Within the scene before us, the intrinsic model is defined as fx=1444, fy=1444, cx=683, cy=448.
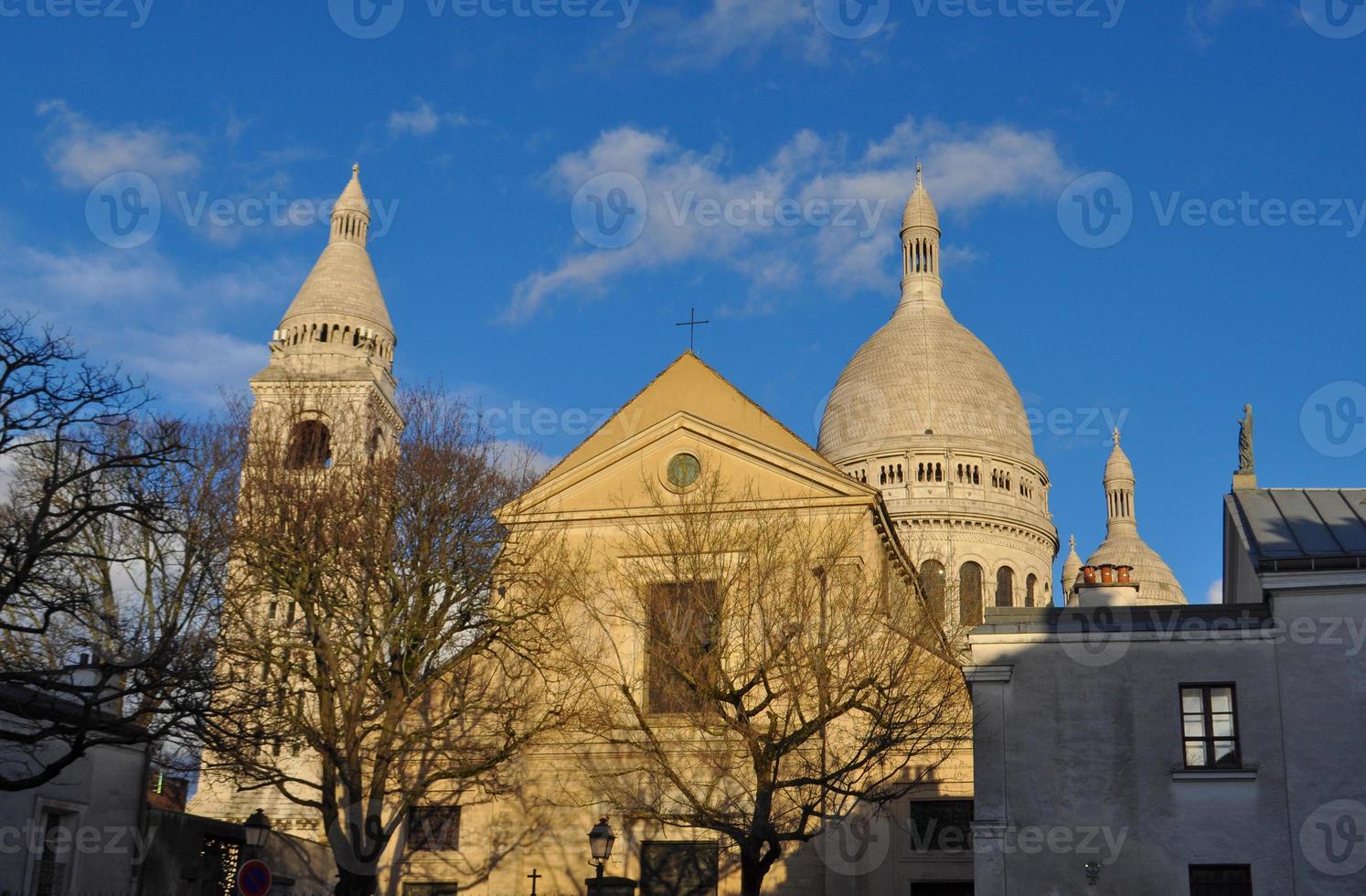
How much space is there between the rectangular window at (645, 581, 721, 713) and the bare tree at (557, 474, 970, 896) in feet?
0.17

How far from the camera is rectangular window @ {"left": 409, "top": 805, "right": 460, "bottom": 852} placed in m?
35.7

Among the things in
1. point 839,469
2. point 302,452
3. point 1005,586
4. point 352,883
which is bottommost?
point 352,883

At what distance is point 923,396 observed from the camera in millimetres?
81688

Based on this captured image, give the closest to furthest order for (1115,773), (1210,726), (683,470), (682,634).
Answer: (1115,773)
(1210,726)
(682,634)
(683,470)

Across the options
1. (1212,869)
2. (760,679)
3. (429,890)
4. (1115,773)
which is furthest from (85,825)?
(1212,869)

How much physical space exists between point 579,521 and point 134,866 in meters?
13.9

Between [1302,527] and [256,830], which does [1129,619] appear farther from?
[256,830]

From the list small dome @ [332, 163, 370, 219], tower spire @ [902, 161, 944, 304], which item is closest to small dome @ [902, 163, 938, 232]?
tower spire @ [902, 161, 944, 304]

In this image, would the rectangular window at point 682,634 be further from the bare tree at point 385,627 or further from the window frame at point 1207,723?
the window frame at point 1207,723

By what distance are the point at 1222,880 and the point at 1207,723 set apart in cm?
243

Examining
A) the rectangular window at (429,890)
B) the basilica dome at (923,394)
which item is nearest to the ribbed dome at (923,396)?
the basilica dome at (923,394)

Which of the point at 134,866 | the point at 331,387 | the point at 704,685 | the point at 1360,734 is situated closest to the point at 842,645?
the point at 704,685

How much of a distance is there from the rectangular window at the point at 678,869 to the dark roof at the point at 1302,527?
1453cm

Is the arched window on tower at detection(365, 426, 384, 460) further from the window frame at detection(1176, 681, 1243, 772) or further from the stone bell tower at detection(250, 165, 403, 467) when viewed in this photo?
the window frame at detection(1176, 681, 1243, 772)
